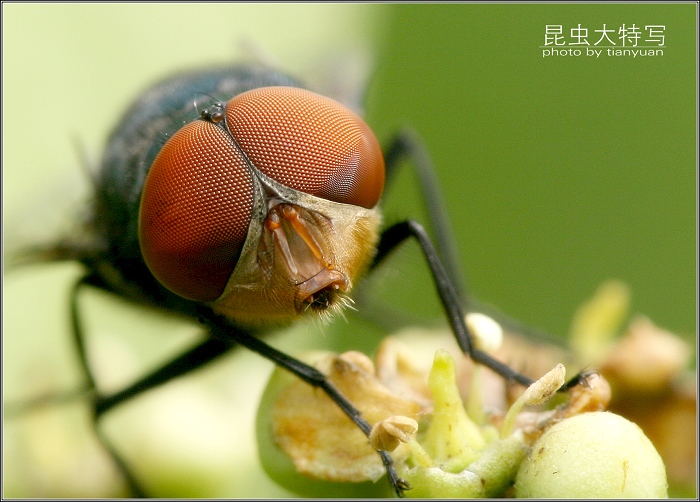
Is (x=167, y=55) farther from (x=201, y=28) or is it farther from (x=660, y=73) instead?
(x=660, y=73)

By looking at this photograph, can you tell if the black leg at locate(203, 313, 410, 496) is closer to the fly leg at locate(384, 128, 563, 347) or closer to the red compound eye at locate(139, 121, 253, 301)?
the red compound eye at locate(139, 121, 253, 301)

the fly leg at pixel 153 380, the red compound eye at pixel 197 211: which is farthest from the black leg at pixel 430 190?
the red compound eye at pixel 197 211

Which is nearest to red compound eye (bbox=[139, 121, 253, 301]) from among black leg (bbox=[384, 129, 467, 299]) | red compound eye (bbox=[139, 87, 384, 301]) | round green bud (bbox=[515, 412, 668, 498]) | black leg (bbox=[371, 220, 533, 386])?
red compound eye (bbox=[139, 87, 384, 301])

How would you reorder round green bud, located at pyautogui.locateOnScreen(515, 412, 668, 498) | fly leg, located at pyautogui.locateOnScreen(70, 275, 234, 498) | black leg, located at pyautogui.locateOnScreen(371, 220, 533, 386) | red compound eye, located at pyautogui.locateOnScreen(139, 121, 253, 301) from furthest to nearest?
1. fly leg, located at pyautogui.locateOnScreen(70, 275, 234, 498)
2. black leg, located at pyautogui.locateOnScreen(371, 220, 533, 386)
3. red compound eye, located at pyautogui.locateOnScreen(139, 121, 253, 301)
4. round green bud, located at pyautogui.locateOnScreen(515, 412, 668, 498)

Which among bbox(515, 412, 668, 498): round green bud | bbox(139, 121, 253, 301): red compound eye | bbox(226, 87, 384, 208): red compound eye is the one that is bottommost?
bbox(515, 412, 668, 498): round green bud

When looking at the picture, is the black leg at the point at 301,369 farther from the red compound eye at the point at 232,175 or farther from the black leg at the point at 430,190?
the black leg at the point at 430,190

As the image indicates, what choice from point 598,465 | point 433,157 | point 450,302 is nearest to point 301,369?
point 450,302
